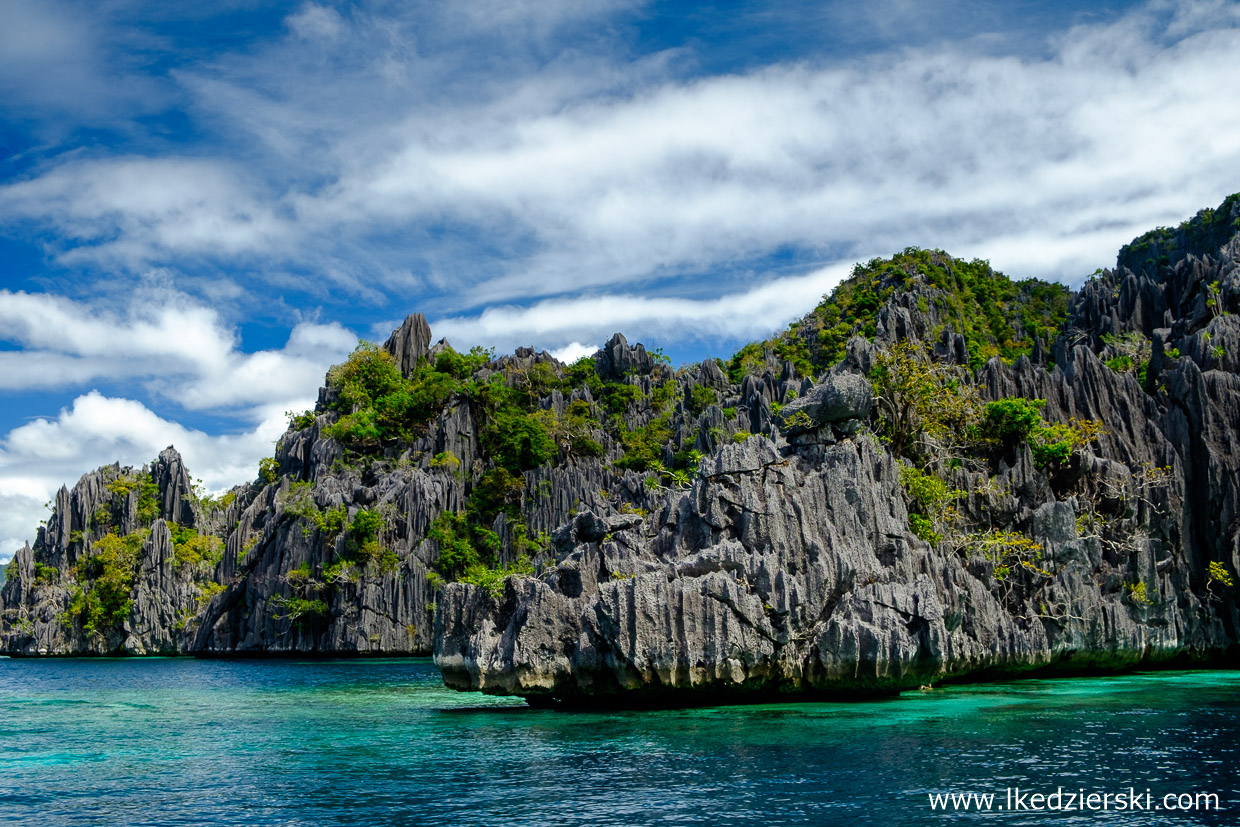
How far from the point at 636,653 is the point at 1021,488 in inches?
904

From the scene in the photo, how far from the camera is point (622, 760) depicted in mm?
19703

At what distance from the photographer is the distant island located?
90.2ft

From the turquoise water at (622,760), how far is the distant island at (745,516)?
233 centimetres

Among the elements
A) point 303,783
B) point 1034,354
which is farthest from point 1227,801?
point 1034,354

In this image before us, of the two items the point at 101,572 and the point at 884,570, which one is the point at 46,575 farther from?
the point at 884,570

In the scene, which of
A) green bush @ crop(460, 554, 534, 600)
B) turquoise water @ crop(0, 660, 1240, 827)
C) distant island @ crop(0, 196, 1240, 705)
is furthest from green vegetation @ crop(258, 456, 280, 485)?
turquoise water @ crop(0, 660, 1240, 827)

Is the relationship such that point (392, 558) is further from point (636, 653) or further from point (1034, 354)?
point (1034, 354)

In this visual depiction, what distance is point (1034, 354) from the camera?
77.9m

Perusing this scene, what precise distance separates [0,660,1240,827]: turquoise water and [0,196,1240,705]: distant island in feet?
7.66

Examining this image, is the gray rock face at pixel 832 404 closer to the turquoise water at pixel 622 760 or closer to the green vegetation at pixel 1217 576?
the turquoise water at pixel 622 760

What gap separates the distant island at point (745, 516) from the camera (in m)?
27.5

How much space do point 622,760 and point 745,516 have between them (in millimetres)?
11257

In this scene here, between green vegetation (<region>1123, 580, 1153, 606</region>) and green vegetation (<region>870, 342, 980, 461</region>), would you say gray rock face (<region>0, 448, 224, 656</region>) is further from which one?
green vegetation (<region>1123, 580, 1153, 606</region>)

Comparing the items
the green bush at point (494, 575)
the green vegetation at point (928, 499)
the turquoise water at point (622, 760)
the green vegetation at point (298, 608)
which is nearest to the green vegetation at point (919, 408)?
the green vegetation at point (928, 499)
